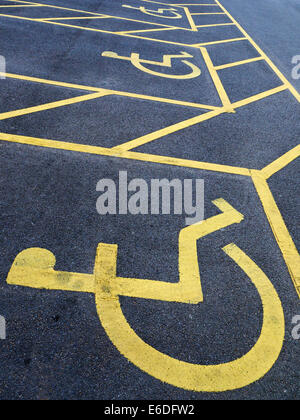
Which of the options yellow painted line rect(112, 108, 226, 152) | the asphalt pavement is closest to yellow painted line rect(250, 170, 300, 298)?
the asphalt pavement

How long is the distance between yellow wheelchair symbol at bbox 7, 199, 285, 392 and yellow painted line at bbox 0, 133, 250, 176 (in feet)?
4.31

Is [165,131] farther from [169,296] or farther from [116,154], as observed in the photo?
[169,296]

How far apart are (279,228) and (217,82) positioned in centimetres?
454

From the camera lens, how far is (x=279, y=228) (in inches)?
161

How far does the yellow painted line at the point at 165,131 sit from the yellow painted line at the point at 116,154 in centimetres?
18

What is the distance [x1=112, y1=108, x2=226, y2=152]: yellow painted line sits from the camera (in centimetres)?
498

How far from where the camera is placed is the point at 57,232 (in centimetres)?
352

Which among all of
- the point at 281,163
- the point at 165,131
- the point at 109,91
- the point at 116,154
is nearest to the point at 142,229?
the point at 116,154

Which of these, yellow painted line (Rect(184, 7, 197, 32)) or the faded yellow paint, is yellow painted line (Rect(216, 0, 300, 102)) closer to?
yellow painted line (Rect(184, 7, 197, 32))

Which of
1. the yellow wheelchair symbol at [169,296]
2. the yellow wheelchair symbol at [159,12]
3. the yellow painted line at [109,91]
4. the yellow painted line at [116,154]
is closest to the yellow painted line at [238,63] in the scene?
the yellow painted line at [109,91]

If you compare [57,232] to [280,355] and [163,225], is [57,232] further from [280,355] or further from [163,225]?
[280,355]

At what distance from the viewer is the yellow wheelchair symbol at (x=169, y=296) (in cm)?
261

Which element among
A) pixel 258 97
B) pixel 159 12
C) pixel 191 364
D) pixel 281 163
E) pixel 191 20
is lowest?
pixel 191 364
